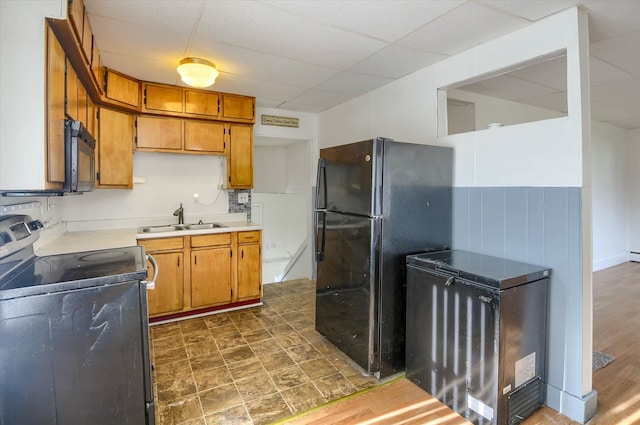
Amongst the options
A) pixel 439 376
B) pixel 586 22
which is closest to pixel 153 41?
pixel 586 22

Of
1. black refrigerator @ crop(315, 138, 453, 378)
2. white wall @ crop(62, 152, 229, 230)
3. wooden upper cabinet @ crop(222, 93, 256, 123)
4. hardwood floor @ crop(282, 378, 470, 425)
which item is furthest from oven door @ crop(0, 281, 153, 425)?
wooden upper cabinet @ crop(222, 93, 256, 123)

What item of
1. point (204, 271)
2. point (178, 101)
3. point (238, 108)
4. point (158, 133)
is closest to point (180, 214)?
point (204, 271)

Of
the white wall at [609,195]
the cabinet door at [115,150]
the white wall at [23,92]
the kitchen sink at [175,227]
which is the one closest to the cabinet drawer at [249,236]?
the kitchen sink at [175,227]

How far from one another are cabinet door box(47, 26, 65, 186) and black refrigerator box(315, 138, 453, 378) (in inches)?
67.7

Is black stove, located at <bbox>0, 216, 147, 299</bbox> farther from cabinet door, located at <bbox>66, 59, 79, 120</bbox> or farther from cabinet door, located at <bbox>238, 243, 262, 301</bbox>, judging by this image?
cabinet door, located at <bbox>238, 243, 262, 301</bbox>

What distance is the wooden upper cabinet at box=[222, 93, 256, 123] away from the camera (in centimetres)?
375

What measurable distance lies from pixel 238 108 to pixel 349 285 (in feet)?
7.94

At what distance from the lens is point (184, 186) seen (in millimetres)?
3926

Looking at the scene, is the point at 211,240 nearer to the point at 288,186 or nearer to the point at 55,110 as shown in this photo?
the point at 55,110

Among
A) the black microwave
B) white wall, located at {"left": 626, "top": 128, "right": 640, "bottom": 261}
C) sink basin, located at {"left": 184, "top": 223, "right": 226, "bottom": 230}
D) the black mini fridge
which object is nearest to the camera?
the black microwave

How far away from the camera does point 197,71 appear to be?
2727 mm

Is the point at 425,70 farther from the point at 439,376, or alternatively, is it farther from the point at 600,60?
the point at 439,376

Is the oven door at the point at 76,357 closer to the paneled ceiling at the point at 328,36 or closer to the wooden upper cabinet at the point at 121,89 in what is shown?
the paneled ceiling at the point at 328,36

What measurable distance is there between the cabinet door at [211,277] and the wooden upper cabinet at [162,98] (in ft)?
4.87
